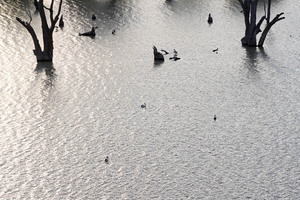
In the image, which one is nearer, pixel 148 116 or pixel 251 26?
pixel 148 116

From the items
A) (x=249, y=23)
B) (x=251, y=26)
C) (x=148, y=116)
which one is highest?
(x=249, y=23)

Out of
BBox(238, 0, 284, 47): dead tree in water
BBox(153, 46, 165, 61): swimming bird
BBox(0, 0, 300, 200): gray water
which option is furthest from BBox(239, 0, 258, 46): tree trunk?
BBox(153, 46, 165, 61): swimming bird

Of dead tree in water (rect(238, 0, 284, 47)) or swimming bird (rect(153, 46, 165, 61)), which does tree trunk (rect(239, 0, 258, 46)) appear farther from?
swimming bird (rect(153, 46, 165, 61))

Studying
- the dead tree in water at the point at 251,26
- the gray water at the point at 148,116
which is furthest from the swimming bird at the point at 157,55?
the dead tree in water at the point at 251,26

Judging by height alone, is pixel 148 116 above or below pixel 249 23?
below

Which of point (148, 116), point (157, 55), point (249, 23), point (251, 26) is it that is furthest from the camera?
point (249, 23)

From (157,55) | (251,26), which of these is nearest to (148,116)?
(157,55)

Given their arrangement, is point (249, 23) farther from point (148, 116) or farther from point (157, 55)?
point (148, 116)

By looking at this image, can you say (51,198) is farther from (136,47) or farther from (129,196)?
(136,47)

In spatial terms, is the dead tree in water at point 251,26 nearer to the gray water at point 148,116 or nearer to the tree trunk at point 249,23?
the tree trunk at point 249,23

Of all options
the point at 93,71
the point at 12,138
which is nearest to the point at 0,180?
the point at 12,138
